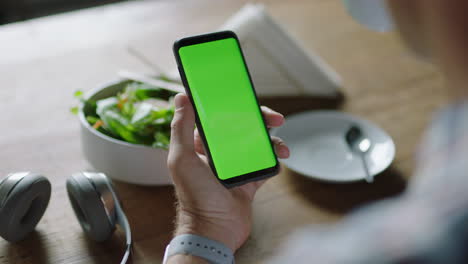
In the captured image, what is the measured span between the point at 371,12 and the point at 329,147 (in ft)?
0.93

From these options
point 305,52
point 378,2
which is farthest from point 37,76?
point 378,2

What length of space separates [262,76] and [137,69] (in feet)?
1.05

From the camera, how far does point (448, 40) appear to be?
1.42 feet

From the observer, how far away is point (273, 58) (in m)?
1.22

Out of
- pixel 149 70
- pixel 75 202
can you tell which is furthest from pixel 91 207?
pixel 149 70

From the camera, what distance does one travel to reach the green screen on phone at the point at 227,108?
0.83 metres

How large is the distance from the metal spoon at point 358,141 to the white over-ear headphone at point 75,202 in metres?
0.47

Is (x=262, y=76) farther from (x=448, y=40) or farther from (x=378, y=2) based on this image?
(x=448, y=40)

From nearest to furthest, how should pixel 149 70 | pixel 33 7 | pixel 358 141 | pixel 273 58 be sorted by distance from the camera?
1. pixel 358 141
2. pixel 273 58
3. pixel 149 70
4. pixel 33 7

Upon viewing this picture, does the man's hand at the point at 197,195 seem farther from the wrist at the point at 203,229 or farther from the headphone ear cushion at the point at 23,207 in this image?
the headphone ear cushion at the point at 23,207

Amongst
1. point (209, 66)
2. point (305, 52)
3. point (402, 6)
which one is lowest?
point (305, 52)

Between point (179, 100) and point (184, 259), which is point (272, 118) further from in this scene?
point (184, 259)

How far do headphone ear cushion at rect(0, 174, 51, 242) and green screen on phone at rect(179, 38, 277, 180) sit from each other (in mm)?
270

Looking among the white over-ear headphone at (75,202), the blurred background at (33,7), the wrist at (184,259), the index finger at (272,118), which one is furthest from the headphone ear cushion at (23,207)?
the blurred background at (33,7)
